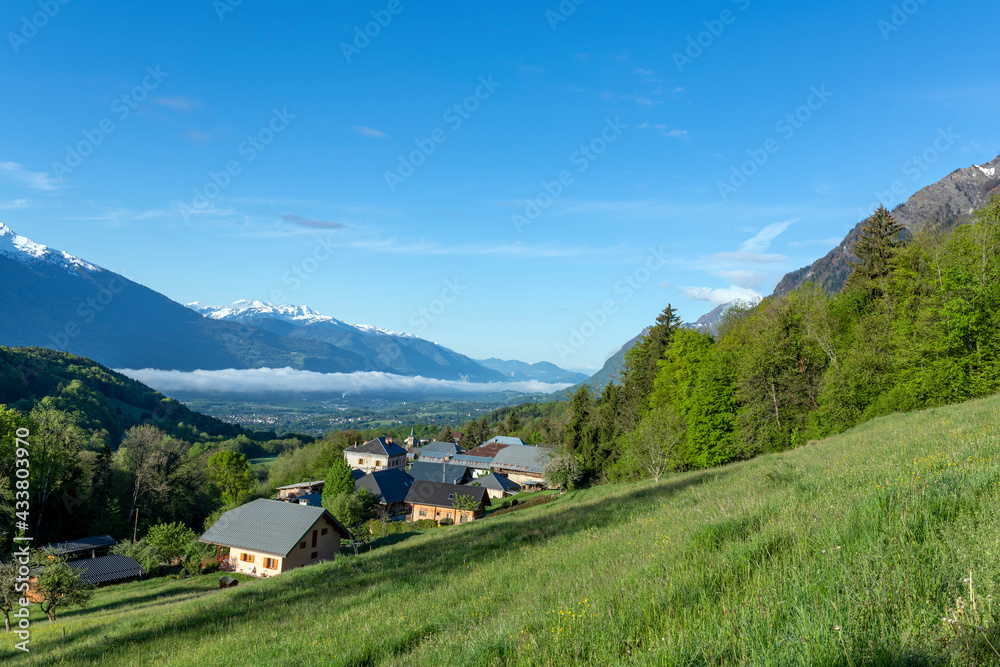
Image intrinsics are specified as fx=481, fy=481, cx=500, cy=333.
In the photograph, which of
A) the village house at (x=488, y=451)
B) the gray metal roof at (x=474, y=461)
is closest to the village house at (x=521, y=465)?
the gray metal roof at (x=474, y=461)

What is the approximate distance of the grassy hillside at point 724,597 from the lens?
375cm

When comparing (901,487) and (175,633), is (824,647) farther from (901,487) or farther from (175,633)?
(175,633)

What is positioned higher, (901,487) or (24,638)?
(901,487)

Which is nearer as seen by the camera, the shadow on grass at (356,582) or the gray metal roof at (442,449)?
the shadow on grass at (356,582)

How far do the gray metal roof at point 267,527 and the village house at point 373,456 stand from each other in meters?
79.0

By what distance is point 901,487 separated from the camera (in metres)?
6.76

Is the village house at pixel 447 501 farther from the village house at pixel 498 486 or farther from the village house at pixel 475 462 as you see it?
the village house at pixel 475 462

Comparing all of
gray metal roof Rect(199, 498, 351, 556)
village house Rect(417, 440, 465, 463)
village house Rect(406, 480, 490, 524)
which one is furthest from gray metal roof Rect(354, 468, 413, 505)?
village house Rect(417, 440, 465, 463)

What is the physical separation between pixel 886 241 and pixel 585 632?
50.7 m

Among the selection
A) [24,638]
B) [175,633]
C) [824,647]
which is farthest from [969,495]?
[24,638]

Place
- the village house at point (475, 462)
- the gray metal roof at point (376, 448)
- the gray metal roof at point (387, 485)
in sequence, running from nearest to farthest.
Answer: the gray metal roof at point (387, 485), the village house at point (475, 462), the gray metal roof at point (376, 448)

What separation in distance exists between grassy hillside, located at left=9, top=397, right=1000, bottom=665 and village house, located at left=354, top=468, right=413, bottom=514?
60.3m

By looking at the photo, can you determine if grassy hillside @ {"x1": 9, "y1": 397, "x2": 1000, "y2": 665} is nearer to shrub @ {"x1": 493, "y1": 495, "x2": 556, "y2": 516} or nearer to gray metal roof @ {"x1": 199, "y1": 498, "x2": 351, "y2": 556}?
gray metal roof @ {"x1": 199, "y1": 498, "x2": 351, "y2": 556}

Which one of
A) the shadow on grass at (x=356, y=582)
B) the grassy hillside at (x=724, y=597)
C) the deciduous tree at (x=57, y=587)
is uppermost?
the grassy hillside at (x=724, y=597)
